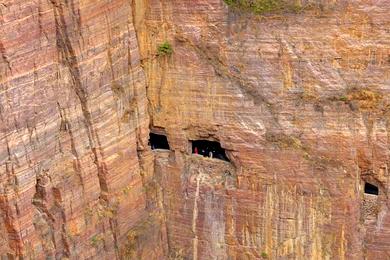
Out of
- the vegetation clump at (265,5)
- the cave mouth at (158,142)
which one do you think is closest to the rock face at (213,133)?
the vegetation clump at (265,5)

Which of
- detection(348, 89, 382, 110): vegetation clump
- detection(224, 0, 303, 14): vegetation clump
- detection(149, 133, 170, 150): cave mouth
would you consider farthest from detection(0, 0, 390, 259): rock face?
detection(149, 133, 170, 150): cave mouth

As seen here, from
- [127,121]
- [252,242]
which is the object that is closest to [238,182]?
[252,242]

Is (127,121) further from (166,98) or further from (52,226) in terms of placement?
(52,226)

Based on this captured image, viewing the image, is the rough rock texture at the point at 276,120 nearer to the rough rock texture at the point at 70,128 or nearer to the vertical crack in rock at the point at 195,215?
the vertical crack in rock at the point at 195,215

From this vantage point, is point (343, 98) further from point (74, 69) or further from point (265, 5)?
point (74, 69)

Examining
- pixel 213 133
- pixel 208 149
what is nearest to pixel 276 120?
pixel 213 133

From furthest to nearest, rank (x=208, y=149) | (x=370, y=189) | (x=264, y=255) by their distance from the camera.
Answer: (x=208, y=149)
(x=264, y=255)
(x=370, y=189)
